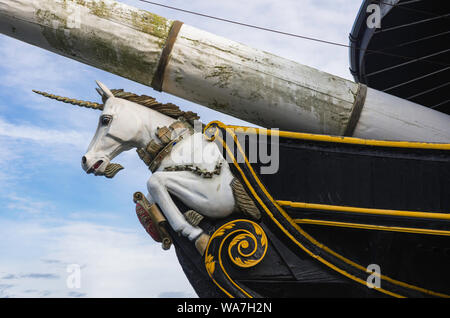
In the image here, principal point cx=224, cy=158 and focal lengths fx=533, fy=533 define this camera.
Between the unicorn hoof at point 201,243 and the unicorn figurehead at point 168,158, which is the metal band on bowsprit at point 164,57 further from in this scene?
the unicorn hoof at point 201,243

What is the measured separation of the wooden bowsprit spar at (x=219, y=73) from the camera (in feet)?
15.6

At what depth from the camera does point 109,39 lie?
479cm

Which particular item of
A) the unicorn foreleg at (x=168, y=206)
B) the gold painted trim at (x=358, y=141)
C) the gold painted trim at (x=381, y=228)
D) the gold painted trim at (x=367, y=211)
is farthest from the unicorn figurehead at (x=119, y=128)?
the gold painted trim at (x=381, y=228)

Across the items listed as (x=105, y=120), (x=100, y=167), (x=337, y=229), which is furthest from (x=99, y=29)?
(x=337, y=229)

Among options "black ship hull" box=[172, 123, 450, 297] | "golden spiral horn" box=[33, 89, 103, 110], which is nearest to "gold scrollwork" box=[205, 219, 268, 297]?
"black ship hull" box=[172, 123, 450, 297]

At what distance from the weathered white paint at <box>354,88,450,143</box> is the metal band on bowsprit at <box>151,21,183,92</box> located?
182 cm

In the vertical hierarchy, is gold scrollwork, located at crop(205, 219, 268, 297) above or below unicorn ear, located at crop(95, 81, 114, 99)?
below

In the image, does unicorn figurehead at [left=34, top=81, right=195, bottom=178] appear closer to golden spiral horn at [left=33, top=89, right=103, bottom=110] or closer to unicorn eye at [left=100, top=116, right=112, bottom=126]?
unicorn eye at [left=100, top=116, right=112, bottom=126]

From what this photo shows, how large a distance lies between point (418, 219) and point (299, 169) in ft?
3.21

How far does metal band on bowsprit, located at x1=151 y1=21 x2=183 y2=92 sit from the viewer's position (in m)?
4.77

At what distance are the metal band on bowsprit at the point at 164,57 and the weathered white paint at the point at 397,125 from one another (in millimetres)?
1819
